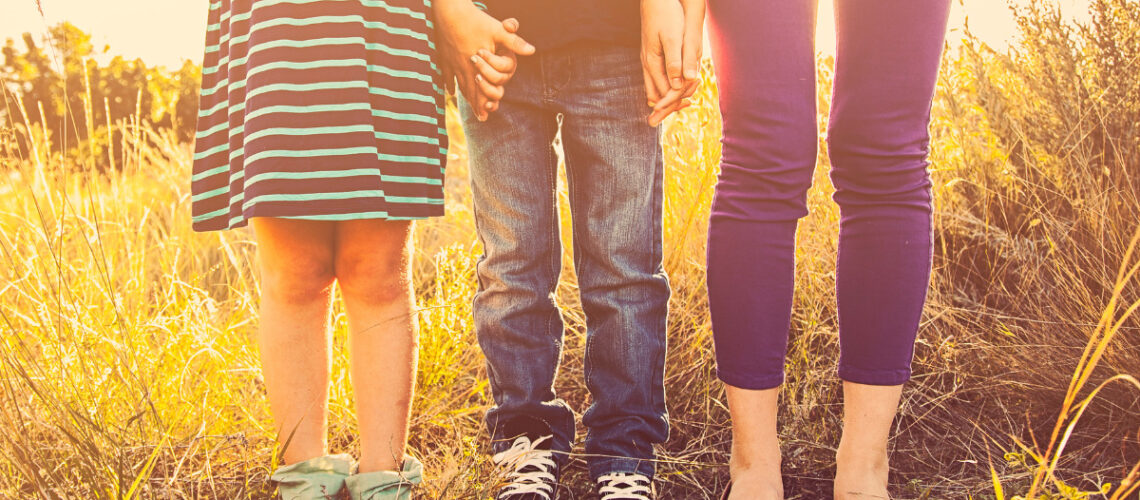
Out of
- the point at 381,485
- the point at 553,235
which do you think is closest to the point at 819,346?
the point at 553,235

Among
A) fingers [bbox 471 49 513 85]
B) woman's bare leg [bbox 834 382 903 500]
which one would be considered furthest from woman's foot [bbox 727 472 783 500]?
fingers [bbox 471 49 513 85]

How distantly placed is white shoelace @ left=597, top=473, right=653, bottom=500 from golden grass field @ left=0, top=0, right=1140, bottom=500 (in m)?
0.07

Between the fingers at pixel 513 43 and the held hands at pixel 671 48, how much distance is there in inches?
7.9

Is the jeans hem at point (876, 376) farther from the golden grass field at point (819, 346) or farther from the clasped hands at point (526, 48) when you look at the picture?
the clasped hands at point (526, 48)

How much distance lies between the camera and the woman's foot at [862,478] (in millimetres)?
1205

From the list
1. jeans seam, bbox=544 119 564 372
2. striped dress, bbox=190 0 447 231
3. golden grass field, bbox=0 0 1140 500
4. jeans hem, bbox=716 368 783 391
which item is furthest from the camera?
jeans seam, bbox=544 119 564 372

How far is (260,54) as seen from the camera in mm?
1148

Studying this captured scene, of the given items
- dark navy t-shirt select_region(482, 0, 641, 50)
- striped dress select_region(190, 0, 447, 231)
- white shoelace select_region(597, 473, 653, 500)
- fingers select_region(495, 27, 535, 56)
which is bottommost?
white shoelace select_region(597, 473, 653, 500)

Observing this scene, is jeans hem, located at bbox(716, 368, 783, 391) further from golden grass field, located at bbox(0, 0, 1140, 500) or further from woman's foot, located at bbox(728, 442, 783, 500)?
golden grass field, located at bbox(0, 0, 1140, 500)

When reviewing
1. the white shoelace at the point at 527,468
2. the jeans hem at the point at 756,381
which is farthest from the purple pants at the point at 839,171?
the white shoelace at the point at 527,468

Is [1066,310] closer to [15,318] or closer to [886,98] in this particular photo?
[886,98]

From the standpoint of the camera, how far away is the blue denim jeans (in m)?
1.38

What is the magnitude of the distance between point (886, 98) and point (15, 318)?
2169mm

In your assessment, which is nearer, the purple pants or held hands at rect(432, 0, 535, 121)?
the purple pants
